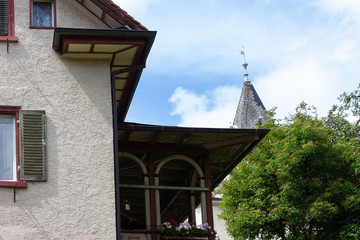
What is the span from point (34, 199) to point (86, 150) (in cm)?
131

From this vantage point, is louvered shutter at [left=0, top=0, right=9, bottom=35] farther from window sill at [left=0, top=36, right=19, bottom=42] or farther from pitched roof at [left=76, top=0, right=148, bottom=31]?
pitched roof at [left=76, top=0, right=148, bottom=31]

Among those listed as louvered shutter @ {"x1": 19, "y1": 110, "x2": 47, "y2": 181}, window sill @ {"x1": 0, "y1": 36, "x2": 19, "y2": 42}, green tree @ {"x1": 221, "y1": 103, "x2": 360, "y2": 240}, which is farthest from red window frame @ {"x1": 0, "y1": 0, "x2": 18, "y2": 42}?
green tree @ {"x1": 221, "y1": 103, "x2": 360, "y2": 240}

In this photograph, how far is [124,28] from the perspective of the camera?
40.2 ft

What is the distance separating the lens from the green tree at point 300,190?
32.5 meters

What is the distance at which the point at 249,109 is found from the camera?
70.6 m

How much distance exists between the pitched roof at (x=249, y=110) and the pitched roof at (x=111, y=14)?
5654 centimetres

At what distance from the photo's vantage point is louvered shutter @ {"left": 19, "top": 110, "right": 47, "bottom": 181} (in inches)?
427

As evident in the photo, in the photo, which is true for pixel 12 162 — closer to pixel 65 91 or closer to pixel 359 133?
pixel 65 91

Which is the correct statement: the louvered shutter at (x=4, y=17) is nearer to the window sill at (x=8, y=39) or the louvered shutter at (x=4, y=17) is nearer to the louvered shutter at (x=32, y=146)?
the window sill at (x=8, y=39)

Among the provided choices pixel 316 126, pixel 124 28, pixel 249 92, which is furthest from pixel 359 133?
pixel 249 92

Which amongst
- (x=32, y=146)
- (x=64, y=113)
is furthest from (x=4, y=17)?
(x=32, y=146)

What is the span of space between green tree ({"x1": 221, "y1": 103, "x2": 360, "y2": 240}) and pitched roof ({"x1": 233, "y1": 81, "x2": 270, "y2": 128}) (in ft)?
104

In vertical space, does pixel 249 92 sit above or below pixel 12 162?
above

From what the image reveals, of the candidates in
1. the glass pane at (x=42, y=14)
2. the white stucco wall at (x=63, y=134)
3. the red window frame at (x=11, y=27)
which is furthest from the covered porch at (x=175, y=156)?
the red window frame at (x=11, y=27)
